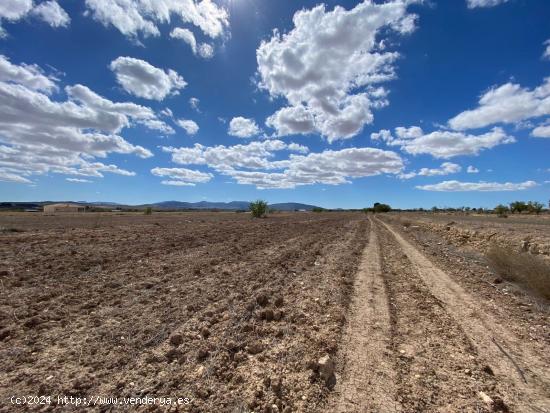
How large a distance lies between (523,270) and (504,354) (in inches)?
257

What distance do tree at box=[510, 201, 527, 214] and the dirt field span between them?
10146 centimetres

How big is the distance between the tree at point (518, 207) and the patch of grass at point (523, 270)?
324ft

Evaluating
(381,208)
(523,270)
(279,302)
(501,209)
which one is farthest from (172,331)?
(381,208)

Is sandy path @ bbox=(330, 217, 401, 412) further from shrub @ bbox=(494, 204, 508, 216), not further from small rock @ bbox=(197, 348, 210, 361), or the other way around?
shrub @ bbox=(494, 204, 508, 216)

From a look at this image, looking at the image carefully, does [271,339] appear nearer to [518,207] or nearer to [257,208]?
[257,208]

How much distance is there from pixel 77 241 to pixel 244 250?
8.84m

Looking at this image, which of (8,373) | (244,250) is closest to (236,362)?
(8,373)

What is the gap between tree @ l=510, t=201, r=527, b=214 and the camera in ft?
288

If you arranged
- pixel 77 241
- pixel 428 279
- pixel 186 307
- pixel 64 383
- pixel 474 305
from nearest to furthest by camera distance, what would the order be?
pixel 64 383, pixel 186 307, pixel 474 305, pixel 428 279, pixel 77 241

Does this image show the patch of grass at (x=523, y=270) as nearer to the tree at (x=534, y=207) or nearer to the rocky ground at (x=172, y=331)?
the rocky ground at (x=172, y=331)

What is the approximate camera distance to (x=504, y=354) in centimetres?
479

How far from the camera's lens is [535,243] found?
14.8 metres

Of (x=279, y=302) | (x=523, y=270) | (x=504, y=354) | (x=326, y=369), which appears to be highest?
(x=523, y=270)

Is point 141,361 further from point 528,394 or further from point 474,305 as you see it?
point 474,305
